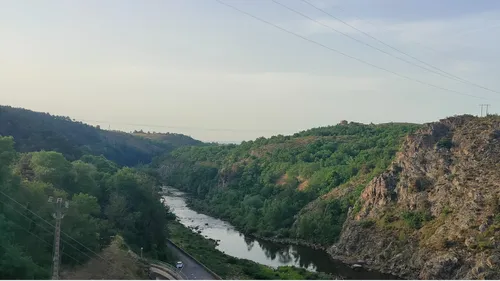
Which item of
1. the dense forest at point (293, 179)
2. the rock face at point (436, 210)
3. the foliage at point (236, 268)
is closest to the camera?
the foliage at point (236, 268)

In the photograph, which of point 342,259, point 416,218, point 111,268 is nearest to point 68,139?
point 342,259

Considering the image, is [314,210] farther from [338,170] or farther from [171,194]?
[171,194]

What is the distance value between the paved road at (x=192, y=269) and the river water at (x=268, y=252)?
28.2 ft

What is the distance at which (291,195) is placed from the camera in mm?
72188

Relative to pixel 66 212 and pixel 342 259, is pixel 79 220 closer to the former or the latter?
pixel 66 212

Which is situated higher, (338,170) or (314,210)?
(338,170)

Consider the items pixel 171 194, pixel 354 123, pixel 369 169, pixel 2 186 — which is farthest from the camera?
pixel 354 123

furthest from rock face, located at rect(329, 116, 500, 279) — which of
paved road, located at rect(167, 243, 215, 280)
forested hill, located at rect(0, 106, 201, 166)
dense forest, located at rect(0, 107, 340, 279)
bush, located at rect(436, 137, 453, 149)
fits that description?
forested hill, located at rect(0, 106, 201, 166)

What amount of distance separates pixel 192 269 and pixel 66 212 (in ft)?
45.7

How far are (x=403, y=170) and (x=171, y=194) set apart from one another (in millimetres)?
51968

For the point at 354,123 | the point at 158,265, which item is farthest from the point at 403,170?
the point at 354,123

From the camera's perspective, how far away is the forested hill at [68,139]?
76000mm

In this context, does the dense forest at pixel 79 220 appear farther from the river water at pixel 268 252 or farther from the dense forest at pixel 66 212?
the river water at pixel 268 252

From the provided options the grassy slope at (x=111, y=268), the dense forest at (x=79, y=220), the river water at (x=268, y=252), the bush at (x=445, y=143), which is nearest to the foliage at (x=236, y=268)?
the dense forest at (x=79, y=220)
